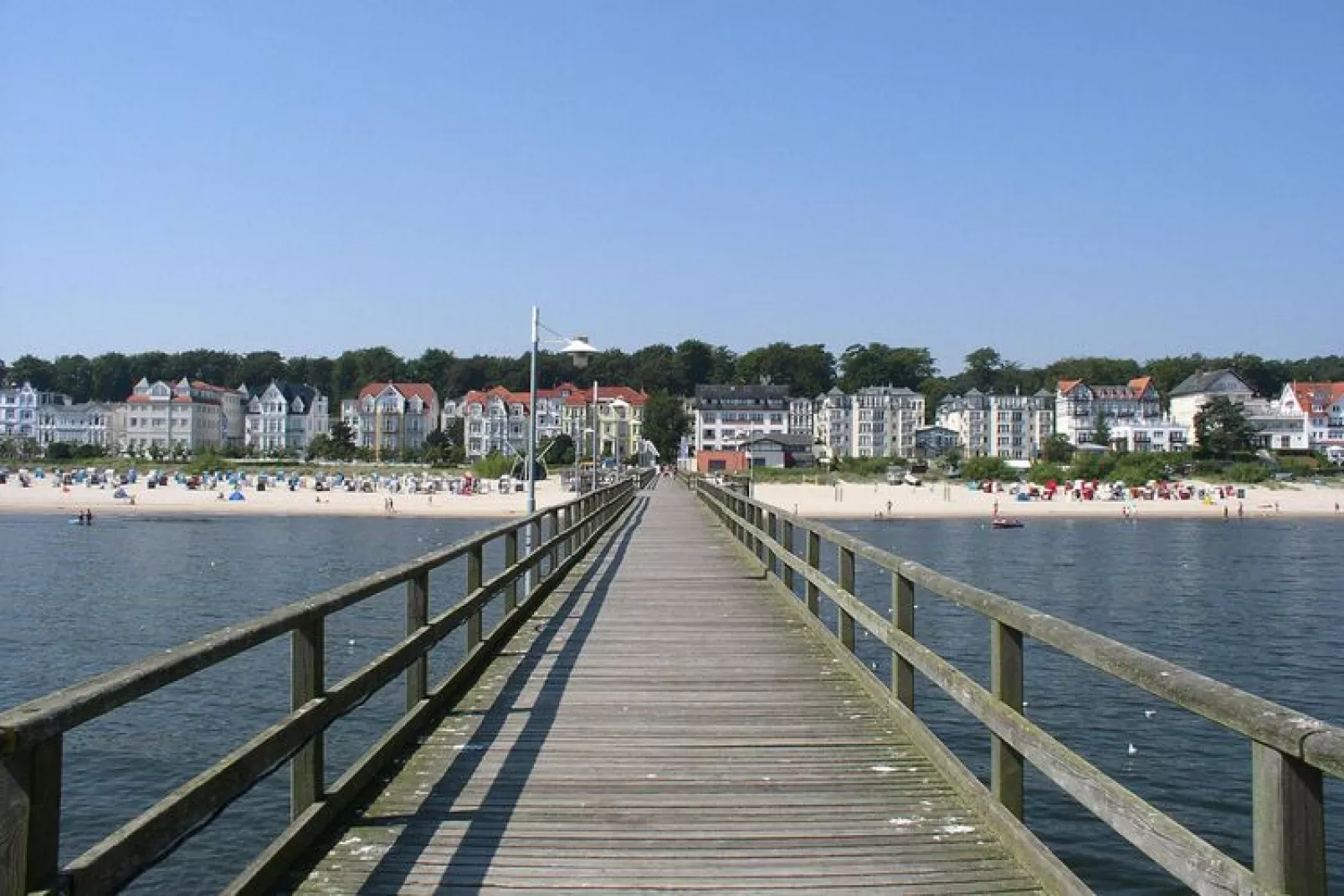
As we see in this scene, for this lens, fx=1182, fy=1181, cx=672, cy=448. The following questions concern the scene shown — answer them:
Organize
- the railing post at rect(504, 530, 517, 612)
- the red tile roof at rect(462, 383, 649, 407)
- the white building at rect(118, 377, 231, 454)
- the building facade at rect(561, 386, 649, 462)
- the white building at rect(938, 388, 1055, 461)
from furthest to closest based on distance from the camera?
the white building at rect(118, 377, 231, 454) → the white building at rect(938, 388, 1055, 461) → the red tile roof at rect(462, 383, 649, 407) → the building facade at rect(561, 386, 649, 462) → the railing post at rect(504, 530, 517, 612)

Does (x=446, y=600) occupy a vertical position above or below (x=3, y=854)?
below

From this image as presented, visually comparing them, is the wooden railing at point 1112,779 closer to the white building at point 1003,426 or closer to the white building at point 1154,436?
the white building at point 1003,426

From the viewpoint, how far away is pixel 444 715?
290 inches

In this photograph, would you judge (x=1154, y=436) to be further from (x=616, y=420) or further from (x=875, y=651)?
(x=875, y=651)

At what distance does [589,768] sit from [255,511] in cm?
7659

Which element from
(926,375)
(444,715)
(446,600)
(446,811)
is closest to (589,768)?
(446,811)

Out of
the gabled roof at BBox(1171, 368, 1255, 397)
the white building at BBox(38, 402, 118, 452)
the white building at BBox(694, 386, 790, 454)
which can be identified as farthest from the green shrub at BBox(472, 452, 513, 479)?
the gabled roof at BBox(1171, 368, 1255, 397)

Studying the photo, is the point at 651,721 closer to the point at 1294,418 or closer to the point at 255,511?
the point at 255,511

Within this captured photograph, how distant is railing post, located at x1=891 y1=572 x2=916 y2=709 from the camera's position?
6.57 metres

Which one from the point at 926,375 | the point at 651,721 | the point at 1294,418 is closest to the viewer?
the point at 651,721

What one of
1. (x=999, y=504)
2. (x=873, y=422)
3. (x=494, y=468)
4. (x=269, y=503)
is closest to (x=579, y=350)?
(x=269, y=503)

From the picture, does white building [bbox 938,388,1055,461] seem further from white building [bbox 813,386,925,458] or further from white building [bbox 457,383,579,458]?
white building [bbox 457,383,579,458]

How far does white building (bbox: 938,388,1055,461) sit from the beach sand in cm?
7615

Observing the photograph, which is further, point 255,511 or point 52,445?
point 52,445
